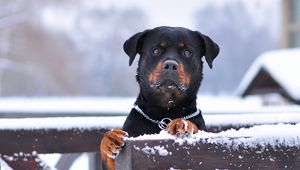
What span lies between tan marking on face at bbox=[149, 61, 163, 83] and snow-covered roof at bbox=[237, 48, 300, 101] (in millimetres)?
4354

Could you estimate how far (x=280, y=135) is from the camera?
248 cm

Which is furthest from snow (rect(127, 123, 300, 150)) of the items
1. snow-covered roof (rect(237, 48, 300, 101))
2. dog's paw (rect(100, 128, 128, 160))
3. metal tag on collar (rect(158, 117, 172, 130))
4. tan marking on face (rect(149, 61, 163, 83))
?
snow-covered roof (rect(237, 48, 300, 101))

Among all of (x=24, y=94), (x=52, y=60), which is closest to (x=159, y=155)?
(x=24, y=94)

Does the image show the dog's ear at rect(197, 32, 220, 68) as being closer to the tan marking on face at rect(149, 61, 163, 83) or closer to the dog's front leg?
the tan marking on face at rect(149, 61, 163, 83)

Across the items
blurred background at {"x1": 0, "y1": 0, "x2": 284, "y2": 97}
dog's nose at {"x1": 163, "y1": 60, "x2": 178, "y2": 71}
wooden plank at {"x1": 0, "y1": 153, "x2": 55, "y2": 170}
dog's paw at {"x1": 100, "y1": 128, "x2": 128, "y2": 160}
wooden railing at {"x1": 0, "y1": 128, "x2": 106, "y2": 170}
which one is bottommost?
blurred background at {"x1": 0, "y1": 0, "x2": 284, "y2": 97}

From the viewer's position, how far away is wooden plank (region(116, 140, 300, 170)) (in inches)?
94.0

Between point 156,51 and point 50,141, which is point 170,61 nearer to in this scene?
point 156,51

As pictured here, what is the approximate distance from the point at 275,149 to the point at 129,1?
60802mm

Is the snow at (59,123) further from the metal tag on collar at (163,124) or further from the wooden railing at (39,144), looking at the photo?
the metal tag on collar at (163,124)

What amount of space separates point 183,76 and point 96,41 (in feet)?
183

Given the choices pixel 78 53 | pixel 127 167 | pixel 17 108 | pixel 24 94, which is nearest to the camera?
pixel 127 167

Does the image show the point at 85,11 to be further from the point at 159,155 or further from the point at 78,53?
the point at 159,155

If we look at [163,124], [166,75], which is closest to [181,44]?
[166,75]

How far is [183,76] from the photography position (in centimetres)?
370
